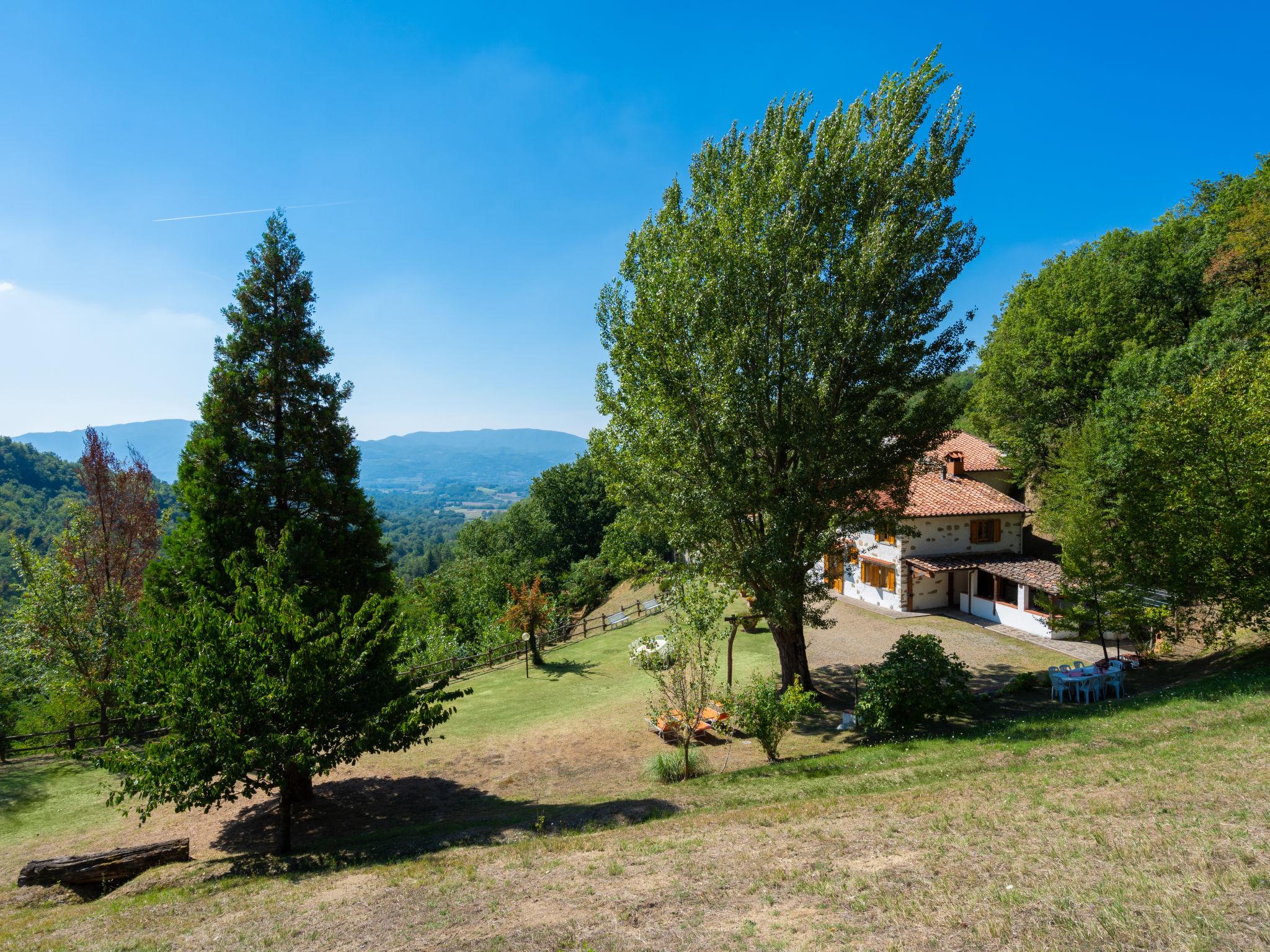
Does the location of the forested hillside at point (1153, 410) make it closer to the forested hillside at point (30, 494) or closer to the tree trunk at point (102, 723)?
the tree trunk at point (102, 723)

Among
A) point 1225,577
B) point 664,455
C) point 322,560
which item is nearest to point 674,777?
point 664,455

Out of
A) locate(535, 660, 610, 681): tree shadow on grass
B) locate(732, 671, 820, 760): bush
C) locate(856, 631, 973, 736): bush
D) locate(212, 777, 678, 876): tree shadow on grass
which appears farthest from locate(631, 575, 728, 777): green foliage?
locate(535, 660, 610, 681): tree shadow on grass

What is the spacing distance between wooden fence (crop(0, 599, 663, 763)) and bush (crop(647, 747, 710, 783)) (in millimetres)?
5234

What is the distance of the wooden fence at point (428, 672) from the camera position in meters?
16.6

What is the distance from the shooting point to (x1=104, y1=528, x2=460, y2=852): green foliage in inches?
370

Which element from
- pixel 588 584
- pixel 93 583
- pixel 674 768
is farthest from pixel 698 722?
pixel 588 584

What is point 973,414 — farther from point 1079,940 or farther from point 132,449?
point 132,449

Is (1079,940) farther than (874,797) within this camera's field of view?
No

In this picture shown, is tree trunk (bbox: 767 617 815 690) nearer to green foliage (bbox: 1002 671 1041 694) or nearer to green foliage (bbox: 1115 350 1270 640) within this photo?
green foliage (bbox: 1002 671 1041 694)

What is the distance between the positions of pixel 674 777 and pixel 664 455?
772 cm

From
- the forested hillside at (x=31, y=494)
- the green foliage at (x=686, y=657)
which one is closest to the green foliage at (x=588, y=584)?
the green foliage at (x=686, y=657)

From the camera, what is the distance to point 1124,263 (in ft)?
121

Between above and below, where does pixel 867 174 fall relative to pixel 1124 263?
below

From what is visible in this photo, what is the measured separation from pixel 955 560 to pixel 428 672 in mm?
22965
